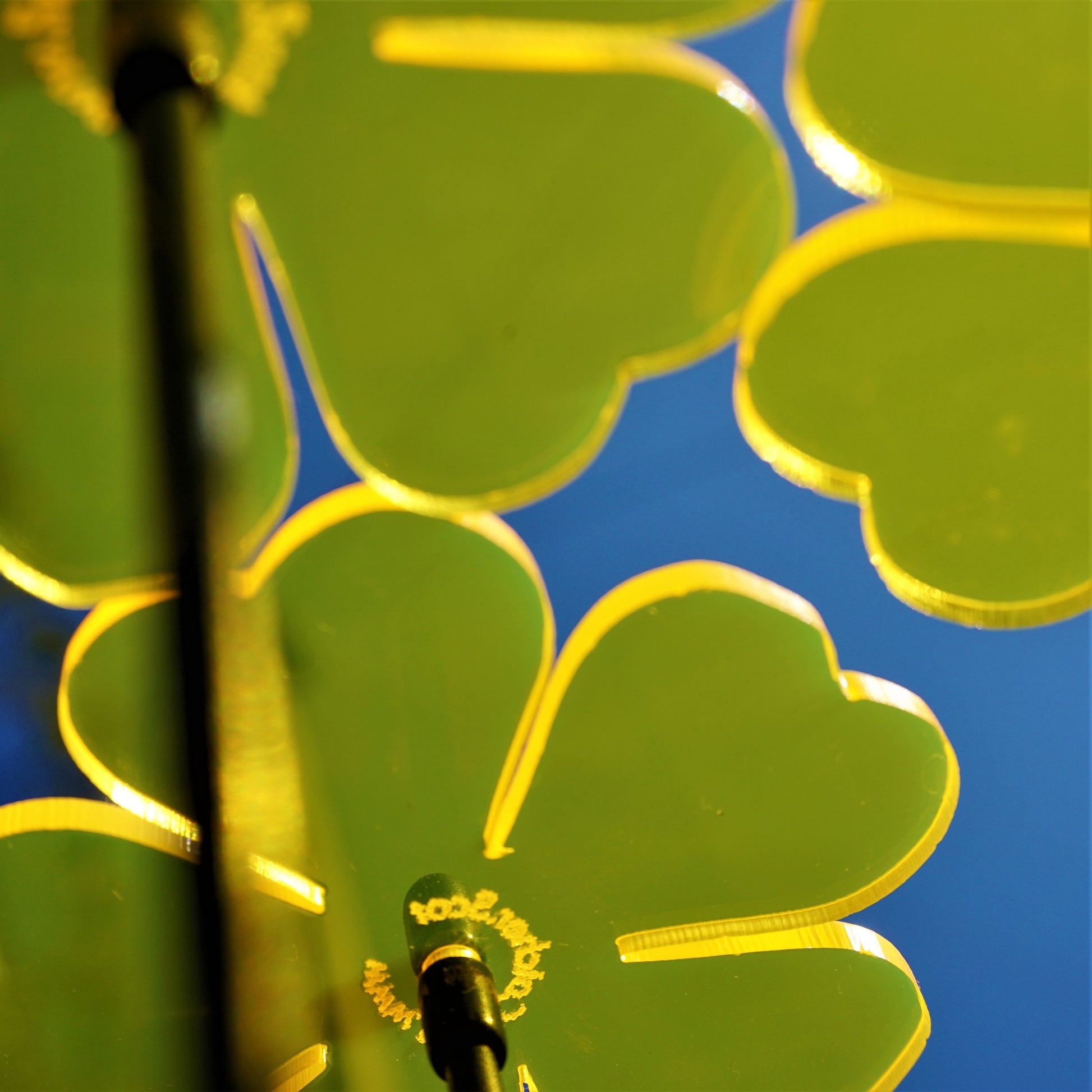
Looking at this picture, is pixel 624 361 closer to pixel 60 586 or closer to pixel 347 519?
pixel 347 519

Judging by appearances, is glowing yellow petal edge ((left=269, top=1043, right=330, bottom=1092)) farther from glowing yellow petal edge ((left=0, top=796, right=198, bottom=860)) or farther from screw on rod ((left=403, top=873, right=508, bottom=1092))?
glowing yellow petal edge ((left=0, top=796, right=198, bottom=860))

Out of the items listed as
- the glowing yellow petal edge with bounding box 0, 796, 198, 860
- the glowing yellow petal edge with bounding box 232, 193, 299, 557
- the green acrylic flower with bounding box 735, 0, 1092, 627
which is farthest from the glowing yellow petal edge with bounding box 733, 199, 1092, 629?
the glowing yellow petal edge with bounding box 0, 796, 198, 860

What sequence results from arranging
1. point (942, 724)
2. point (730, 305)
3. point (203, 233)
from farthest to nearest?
point (942, 724) → point (730, 305) → point (203, 233)

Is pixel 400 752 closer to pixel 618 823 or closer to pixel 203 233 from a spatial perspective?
pixel 618 823

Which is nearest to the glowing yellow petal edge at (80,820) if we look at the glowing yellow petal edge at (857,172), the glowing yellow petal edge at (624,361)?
the glowing yellow petal edge at (624,361)

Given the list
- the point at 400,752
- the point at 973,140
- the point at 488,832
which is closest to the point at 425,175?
the point at 973,140

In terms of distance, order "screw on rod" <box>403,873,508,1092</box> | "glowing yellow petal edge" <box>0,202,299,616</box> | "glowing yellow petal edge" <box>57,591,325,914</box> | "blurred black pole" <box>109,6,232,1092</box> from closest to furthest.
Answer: "blurred black pole" <box>109,6,232,1092</box>
"screw on rod" <box>403,873,508,1092</box>
"glowing yellow petal edge" <box>0,202,299,616</box>
"glowing yellow petal edge" <box>57,591,325,914</box>

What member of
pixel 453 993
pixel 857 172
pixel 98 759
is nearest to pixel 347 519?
pixel 98 759
